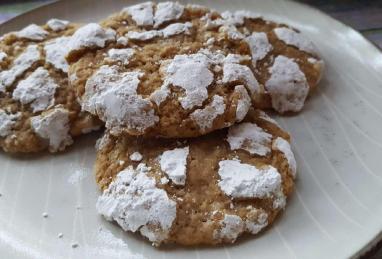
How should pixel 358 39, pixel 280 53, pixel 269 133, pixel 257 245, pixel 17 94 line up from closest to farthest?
pixel 257 245, pixel 269 133, pixel 17 94, pixel 280 53, pixel 358 39

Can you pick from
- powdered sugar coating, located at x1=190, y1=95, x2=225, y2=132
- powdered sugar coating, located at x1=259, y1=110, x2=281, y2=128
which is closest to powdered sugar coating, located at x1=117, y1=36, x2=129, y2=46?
powdered sugar coating, located at x1=190, y1=95, x2=225, y2=132

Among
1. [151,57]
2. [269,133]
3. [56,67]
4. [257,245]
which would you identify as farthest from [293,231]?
[56,67]

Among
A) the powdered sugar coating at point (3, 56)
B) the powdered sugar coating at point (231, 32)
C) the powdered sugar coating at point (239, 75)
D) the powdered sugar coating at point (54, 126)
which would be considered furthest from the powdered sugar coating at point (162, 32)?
the powdered sugar coating at point (3, 56)

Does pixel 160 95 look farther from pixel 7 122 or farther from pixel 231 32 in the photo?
pixel 7 122

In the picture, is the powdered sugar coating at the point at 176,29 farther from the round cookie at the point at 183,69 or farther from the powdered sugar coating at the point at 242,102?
the powdered sugar coating at the point at 242,102

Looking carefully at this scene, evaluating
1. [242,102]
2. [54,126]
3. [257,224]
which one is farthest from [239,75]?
[54,126]

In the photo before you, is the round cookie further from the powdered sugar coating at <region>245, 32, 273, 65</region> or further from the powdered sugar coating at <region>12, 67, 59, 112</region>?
the powdered sugar coating at <region>12, 67, 59, 112</region>

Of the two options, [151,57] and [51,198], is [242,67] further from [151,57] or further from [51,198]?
[51,198]
